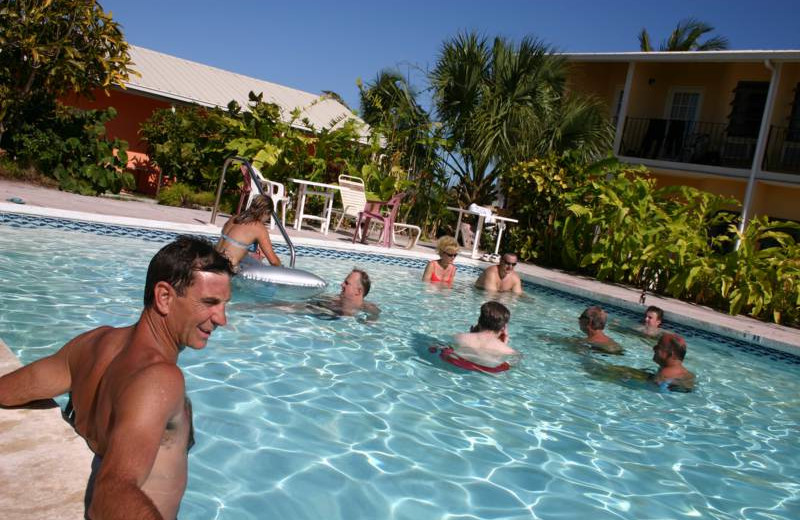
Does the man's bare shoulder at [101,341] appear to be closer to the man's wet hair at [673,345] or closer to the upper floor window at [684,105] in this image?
the man's wet hair at [673,345]

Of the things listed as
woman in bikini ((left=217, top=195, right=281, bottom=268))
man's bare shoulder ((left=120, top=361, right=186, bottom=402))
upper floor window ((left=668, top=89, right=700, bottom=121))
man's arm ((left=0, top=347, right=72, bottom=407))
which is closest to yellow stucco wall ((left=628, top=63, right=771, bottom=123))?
upper floor window ((left=668, top=89, right=700, bottom=121))

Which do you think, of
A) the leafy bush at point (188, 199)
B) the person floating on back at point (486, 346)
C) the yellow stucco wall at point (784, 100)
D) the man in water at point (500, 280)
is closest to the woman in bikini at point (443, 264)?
the man in water at point (500, 280)

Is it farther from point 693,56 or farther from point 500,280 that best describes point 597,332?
point 693,56

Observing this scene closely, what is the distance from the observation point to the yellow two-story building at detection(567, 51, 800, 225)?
17.3 meters

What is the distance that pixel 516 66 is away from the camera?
16.1 meters

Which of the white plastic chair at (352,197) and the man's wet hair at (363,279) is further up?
the white plastic chair at (352,197)

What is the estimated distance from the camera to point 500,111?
15.7 meters

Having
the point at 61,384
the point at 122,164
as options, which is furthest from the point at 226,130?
the point at 61,384

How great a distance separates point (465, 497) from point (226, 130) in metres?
12.3

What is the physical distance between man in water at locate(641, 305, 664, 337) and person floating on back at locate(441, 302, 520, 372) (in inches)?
125

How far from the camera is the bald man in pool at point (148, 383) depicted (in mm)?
1585

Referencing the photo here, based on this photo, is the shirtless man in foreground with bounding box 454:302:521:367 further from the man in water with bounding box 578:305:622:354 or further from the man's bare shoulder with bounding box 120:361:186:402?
the man's bare shoulder with bounding box 120:361:186:402

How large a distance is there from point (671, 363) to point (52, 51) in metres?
10.4

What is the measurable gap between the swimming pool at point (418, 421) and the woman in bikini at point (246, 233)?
20.0 inches
